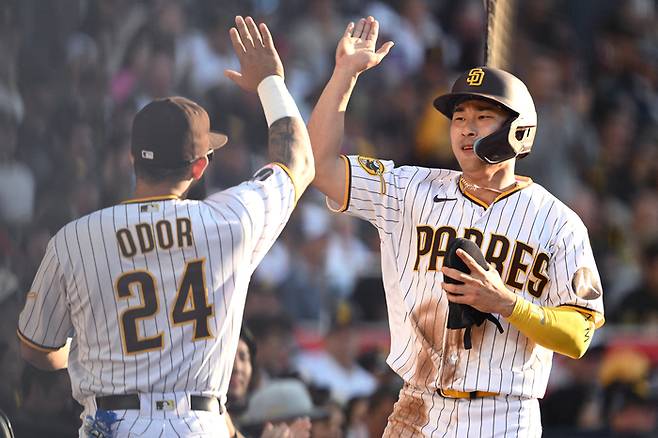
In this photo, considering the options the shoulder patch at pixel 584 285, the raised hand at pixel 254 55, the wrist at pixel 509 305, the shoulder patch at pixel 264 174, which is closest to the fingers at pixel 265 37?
the raised hand at pixel 254 55

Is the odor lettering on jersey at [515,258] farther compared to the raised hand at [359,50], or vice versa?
the raised hand at [359,50]

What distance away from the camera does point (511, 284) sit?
3902 mm

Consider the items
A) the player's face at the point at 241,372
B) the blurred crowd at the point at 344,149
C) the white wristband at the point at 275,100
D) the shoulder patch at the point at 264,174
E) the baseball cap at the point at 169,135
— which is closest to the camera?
the baseball cap at the point at 169,135

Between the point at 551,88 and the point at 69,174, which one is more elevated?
the point at 551,88

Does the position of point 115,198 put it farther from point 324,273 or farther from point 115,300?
point 115,300

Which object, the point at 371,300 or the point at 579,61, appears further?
the point at 579,61

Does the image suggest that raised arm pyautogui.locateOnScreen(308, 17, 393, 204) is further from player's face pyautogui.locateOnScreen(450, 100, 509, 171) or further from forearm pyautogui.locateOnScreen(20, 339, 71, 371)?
forearm pyautogui.locateOnScreen(20, 339, 71, 371)

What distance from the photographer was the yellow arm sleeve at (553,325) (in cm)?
369

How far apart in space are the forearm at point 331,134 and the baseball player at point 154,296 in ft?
1.39

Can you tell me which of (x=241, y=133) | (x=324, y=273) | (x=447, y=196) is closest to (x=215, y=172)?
(x=241, y=133)

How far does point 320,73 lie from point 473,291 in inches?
177

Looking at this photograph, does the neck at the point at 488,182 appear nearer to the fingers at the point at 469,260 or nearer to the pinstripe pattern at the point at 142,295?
the fingers at the point at 469,260

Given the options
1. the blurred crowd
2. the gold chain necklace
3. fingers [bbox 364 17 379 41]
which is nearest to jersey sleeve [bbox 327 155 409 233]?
the gold chain necklace

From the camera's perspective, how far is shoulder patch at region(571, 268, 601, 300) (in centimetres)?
385
